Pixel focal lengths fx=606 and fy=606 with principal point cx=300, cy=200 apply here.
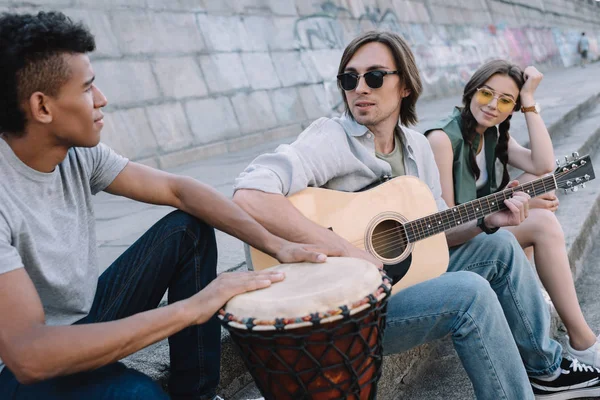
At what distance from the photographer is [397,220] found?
7.74ft

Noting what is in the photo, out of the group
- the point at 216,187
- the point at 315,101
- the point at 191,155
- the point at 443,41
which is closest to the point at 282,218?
the point at 216,187

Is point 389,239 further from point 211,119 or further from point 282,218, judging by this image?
point 211,119

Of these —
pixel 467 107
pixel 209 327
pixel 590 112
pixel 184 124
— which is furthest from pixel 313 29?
pixel 209 327

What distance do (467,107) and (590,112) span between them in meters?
6.59

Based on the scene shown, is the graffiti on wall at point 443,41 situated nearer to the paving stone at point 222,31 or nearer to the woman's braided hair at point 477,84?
the paving stone at point 222,31

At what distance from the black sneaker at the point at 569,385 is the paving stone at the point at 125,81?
182 inches

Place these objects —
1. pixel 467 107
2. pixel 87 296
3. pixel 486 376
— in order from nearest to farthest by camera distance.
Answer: pixel 87 296 → pixel 486 376 → pixel 467 107

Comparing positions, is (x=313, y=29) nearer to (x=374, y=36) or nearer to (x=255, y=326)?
(x=374, y=36)

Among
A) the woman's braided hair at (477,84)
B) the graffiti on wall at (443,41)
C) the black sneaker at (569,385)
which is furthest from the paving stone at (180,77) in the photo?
the black sneaker at (569,385)

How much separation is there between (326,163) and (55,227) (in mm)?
1050

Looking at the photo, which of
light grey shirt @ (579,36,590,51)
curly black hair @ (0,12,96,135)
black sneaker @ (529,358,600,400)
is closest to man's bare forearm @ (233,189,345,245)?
curly black hair @ (0,12,96,135)

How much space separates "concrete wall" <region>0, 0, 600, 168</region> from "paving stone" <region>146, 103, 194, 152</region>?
12 millimetres

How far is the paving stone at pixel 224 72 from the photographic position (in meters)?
6.95

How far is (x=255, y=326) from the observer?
147 centimetres
